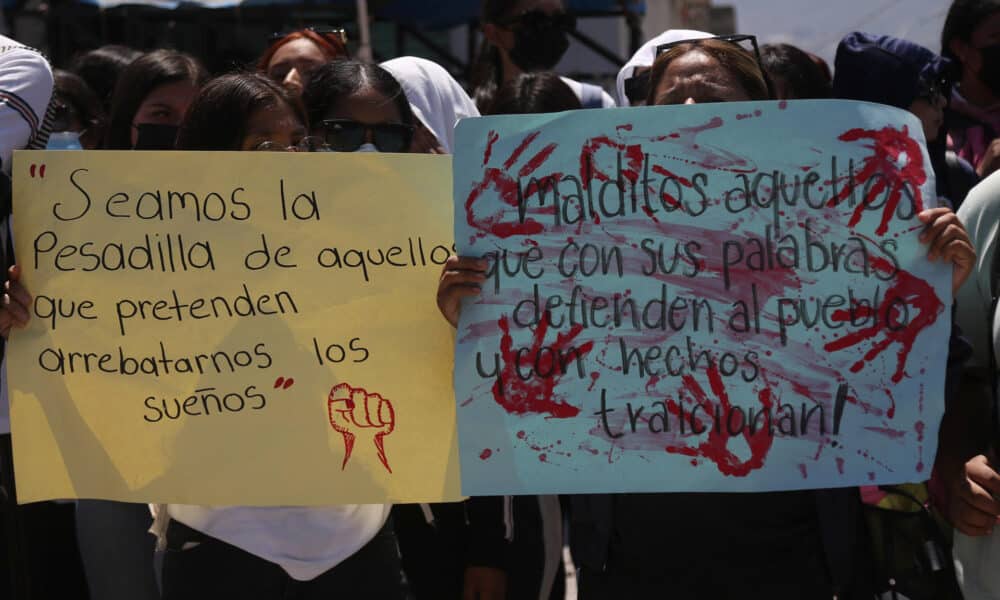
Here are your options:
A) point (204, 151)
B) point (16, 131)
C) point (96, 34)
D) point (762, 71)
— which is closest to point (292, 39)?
point (16, 131)

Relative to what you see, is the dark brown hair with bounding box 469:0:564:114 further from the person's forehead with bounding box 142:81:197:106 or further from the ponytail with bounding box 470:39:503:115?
the person's forehead with bounding box 142:81:197:106

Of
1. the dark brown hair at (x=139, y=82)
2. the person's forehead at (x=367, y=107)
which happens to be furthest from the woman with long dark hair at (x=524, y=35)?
the person's forehead at (x=367, y=107)

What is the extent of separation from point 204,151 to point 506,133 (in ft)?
1.99

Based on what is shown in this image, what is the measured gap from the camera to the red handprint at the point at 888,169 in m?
2.29

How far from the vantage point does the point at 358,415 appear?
2488 millimetres

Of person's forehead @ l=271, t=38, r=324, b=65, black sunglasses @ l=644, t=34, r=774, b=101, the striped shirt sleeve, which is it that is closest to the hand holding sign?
the striped shirt sleeve

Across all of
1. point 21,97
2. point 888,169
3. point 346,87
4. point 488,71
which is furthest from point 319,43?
point 888,169

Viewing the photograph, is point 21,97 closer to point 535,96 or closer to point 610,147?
point 610,147

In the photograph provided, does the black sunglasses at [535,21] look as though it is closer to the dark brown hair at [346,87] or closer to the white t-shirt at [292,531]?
the dark brown hair at [346,87]

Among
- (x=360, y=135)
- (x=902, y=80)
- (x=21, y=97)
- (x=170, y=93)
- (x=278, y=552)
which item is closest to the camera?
(x=278, y=552)

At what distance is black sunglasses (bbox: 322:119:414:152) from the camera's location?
119 inches

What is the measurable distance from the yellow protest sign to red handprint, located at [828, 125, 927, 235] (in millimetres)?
745

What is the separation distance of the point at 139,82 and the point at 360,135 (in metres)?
0.94

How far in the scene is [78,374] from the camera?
252cm
